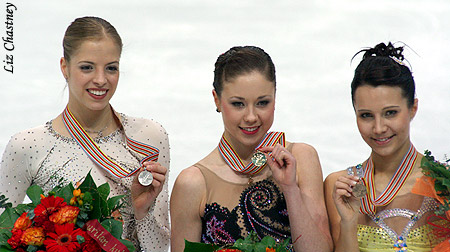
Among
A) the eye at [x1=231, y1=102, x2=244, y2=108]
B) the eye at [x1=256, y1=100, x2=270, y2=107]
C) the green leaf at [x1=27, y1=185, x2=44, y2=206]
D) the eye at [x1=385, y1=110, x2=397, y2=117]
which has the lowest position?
the green leaf at [x1=27, y1=185, x2=44, y2=206]

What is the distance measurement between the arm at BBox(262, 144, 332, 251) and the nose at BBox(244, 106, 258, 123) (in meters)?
0.17

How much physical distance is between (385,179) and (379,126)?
0.32 m

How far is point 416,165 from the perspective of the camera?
335 centimetres

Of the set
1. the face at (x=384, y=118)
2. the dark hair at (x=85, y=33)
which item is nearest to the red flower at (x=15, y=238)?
the dark hair at (x=85, y=33)

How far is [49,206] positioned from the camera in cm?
274

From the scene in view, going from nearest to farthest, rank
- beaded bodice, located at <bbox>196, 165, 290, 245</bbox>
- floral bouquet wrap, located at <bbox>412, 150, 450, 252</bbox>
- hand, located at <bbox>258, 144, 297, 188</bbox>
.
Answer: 1. floral bouquet wrap, located at <bbox>412, 150, 450, 252</bbox>
2. hand, located at <bbox>258, 144, 297, 188</bbox>
3. beaded bodice, located at <bbox>196, 165, 290, 245</bbox>

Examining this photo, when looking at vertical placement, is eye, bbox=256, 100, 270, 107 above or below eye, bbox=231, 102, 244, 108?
above

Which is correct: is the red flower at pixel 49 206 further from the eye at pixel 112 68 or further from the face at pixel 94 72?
the eye at pixel 112 68

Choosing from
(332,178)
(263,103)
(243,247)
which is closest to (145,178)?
(263,103)

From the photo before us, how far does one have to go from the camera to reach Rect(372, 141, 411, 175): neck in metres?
3.35

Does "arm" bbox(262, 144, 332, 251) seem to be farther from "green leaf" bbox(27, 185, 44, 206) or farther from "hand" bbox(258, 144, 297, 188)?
"green leaf" bbox(27, 185, 44, 206)

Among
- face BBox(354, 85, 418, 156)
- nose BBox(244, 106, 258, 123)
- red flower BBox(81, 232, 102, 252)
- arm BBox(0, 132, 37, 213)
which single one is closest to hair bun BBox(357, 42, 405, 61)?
face BBox(354, 85, 418, 156)

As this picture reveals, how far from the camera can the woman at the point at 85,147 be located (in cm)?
349

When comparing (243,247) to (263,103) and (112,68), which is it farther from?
(112,68)
